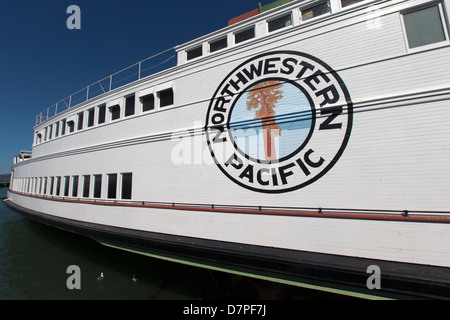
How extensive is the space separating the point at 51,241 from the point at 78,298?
249 inches

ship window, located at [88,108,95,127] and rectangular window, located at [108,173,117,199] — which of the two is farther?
ship window, located at [88,108,95,127]

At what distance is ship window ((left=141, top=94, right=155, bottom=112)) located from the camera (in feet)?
23.4

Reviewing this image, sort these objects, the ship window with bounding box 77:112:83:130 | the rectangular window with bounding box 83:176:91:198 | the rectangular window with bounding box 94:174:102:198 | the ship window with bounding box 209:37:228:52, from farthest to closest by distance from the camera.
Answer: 1. the ship window with bounding box 77:112:83:130
2. the rectangular window with bounding box 83:176:91:198
3. the rectangular window with bounding box 94:174:102:198
4. the ship window with bounding box 209:37:228:52

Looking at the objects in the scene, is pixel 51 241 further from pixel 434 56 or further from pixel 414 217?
pixel 434 56

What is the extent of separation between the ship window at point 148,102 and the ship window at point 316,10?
5408 mm

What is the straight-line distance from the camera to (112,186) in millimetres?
7047

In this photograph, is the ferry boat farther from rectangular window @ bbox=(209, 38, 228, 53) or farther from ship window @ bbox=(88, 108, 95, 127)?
ship window @ bbox=(88, 108, 95, 127)

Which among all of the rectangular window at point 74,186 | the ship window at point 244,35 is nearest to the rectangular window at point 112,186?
the rectangular window at point 74,186

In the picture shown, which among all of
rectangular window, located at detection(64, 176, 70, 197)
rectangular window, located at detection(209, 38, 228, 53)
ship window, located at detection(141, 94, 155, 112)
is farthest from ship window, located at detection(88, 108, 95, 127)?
rectangular window, located at detection(209, 38, 228, 53)

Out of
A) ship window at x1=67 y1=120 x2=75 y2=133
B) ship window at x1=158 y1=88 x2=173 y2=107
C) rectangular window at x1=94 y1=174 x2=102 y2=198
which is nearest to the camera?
ship window at x1=158 y1=88 x2=173 y2=107

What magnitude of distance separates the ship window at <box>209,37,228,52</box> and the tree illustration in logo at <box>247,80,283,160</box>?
221 cm

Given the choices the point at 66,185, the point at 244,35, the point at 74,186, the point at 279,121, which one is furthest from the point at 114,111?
the point at 279,121

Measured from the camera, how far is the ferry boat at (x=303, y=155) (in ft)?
11.4
